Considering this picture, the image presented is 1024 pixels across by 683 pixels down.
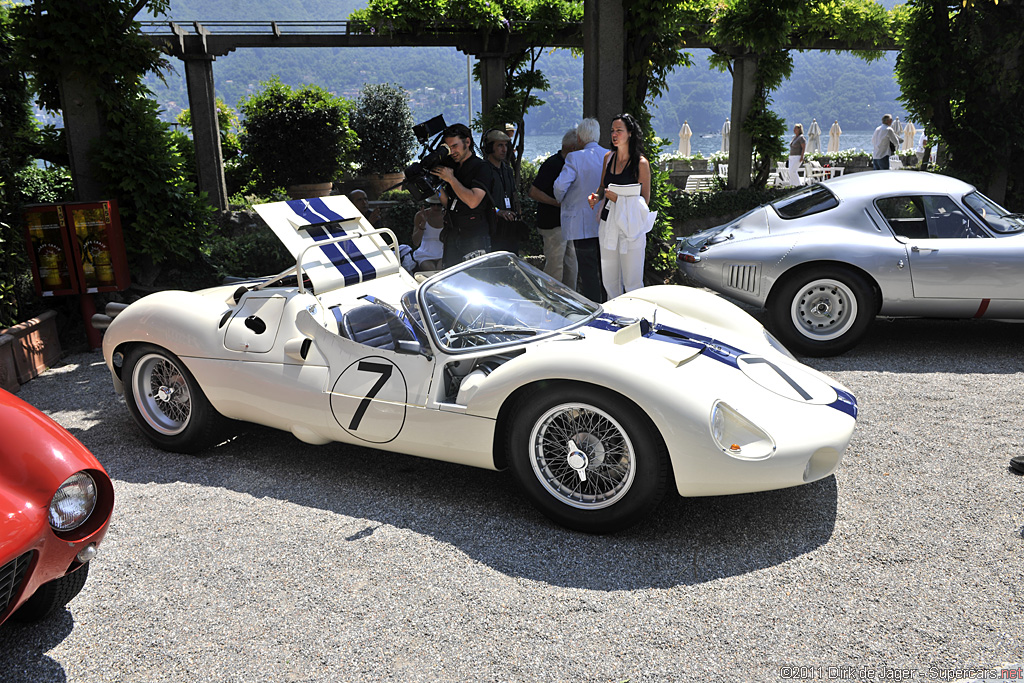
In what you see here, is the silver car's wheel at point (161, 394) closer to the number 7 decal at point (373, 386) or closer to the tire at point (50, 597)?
the number 7 decal at point (373, 386)

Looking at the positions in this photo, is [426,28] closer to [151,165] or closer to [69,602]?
[151,165]

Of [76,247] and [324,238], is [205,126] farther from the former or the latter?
[324,238]

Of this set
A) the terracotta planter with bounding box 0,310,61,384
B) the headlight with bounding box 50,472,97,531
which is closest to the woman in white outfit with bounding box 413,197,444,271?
the terracotta planter with bounding box 0,310,61,384

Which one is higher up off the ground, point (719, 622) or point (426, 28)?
point (426, 28)

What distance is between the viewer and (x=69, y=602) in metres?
2.95

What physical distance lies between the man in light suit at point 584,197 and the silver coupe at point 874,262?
3.18ft

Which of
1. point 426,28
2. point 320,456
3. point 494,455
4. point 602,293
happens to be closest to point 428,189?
point 602,293

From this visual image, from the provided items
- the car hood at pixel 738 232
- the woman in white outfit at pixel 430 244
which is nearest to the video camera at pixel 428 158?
the woman in white outfit at pixel 430 244

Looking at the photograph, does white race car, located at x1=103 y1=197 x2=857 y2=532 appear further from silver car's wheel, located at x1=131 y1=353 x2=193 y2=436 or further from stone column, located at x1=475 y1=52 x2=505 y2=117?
stone column, located at x1=475 y1=52 x2=505 y2=117

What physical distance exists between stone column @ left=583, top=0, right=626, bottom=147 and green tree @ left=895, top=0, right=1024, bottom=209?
4028mm

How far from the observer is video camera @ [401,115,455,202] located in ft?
18.6

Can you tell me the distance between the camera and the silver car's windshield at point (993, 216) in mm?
5903

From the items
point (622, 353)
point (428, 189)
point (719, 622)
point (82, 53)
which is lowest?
point (719, 622)

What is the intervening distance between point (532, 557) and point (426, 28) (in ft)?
32.9
